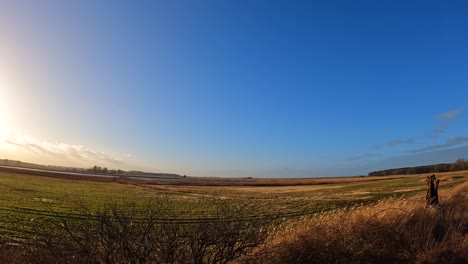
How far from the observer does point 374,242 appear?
620cm

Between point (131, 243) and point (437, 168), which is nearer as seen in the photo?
point (131, 243)

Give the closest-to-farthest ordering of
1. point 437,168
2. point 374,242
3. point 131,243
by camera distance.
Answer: point 131,243
point 374,242
point 437,168

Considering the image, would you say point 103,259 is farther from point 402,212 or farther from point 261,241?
point 402,212

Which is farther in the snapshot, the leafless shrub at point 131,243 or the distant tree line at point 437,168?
the distant tree line at point 437,168

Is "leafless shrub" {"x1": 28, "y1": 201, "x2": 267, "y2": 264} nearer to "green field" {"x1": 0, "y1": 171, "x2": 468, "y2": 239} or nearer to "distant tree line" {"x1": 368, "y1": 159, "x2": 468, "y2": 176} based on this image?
"green field" {"x1": 0, "y1": 171, "x2": 468, "y2": 239}

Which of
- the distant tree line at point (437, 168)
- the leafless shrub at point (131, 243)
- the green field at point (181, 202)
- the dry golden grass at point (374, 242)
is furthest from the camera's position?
the distant tree line at point (437, 168)

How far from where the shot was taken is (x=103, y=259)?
12.6 ft

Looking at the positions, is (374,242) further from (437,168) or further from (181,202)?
(437,168)

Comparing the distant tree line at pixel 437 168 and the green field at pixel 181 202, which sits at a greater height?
the distant tree line at pixel 437 168

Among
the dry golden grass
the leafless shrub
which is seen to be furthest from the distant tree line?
the leafless shrub

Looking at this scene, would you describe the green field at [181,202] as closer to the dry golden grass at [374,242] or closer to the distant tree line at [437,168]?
the dry golden grass at [374,242]

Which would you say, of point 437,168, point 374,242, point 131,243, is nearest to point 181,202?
point 374,242

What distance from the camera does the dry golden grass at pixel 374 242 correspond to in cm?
542

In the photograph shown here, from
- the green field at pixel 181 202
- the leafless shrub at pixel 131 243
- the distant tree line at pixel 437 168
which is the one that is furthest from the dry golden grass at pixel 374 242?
the distant tree line at pixel 437 168
